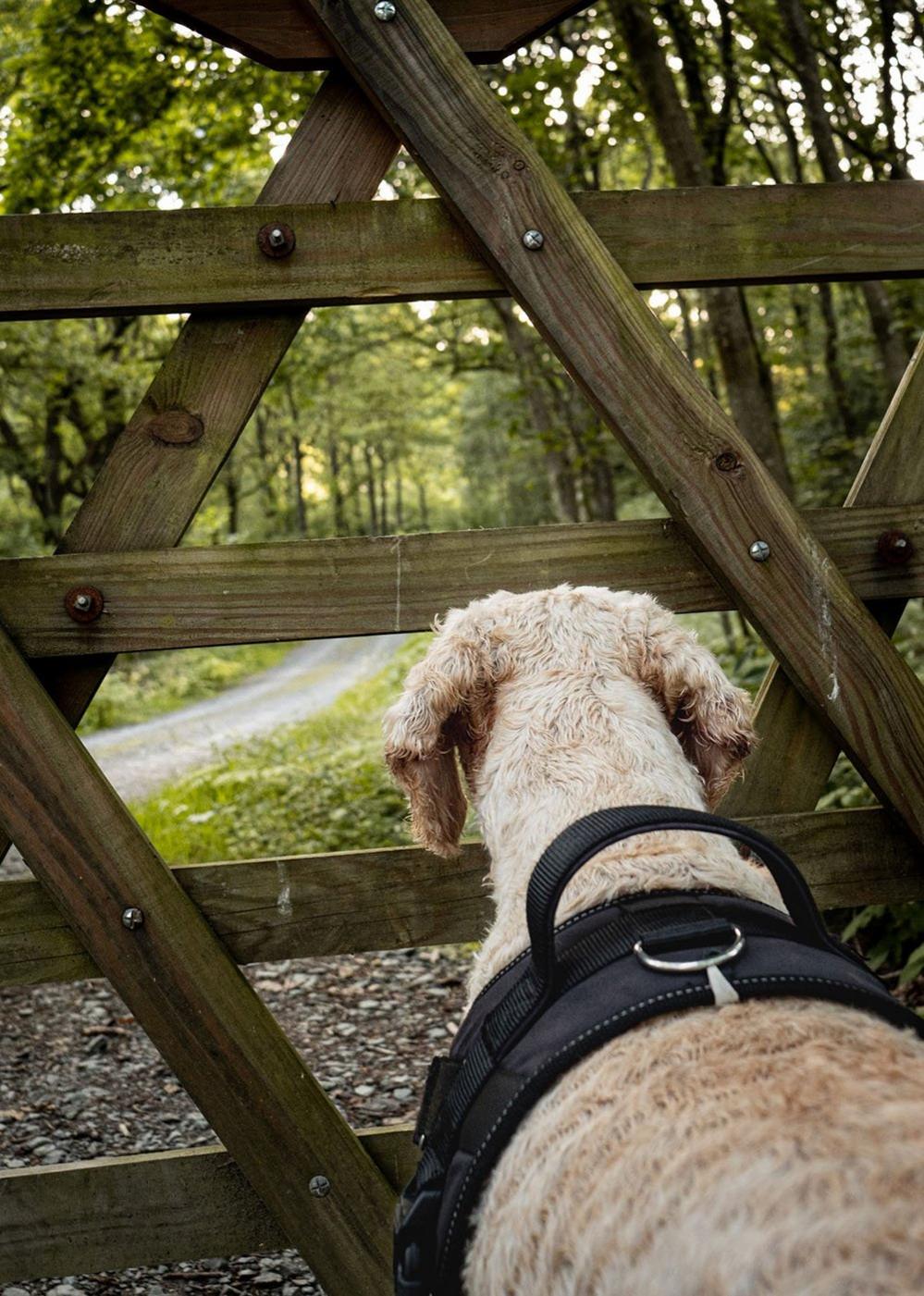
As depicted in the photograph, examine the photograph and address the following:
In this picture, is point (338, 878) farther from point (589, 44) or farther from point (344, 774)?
point (589, 44)

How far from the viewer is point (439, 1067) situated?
181 centimetres

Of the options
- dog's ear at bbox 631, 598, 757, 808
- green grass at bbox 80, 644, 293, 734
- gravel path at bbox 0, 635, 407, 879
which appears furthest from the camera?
green grass at bbox 80, 644, 293, 734

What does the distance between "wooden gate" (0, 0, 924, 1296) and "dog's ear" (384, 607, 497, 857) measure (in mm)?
240

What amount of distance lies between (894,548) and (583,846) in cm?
145

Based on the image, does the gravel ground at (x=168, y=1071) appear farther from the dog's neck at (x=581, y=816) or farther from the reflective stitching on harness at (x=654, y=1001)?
the reflective stitching on harness at (x=654, y=1001)

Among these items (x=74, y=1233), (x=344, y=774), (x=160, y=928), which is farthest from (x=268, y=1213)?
(x=344, y=774)

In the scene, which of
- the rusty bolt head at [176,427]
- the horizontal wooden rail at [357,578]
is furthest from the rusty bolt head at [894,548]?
the rusty bolt head at [176,427]

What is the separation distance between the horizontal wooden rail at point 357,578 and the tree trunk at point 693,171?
460 cm

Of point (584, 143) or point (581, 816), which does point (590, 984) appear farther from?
point (584, 143)

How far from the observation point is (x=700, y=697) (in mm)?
2166

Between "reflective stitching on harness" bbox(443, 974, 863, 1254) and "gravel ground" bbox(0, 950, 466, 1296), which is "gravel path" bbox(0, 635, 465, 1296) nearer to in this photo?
"gravel ground" bbox(0, 950, 466, 1296)

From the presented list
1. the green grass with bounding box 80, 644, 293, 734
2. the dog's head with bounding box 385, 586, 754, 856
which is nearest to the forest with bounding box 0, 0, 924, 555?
the dog's head with bounding box 385, 586, 754, 856

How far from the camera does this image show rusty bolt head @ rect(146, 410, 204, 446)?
7.68 feet

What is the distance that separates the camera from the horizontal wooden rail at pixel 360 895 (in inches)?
93.7
